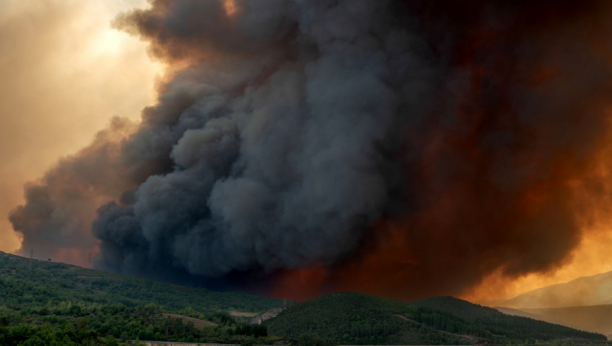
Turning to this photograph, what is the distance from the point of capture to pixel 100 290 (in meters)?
111

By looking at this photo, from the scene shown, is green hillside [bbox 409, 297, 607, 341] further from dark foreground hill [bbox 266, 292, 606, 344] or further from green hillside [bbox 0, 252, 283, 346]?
green hillside [bbox 0, 252, 283, 346]

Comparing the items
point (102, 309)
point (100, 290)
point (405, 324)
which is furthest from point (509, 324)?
point (100, 290)

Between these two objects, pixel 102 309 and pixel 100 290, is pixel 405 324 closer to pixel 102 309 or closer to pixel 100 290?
pixel 102 309

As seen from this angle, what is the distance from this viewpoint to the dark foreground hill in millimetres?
63000

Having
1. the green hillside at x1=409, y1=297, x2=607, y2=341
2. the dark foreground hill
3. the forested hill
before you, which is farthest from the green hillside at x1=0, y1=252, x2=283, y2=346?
the green hillside at x1=409, y1=297, x2=607, y2=341

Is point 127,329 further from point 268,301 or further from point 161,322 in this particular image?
point 268,301

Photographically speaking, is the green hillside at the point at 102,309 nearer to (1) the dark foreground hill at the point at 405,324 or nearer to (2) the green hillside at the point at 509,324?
(1) the dark foreground hill at the point at 405,324

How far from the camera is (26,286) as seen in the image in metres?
86.8

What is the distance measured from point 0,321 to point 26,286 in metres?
44.4

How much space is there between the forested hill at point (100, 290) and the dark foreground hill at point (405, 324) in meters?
37.5

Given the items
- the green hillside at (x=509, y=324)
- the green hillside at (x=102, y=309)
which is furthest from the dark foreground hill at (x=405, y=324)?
the green hillside at (x=102, y=309)

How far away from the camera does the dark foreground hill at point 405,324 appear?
63000 millimetres

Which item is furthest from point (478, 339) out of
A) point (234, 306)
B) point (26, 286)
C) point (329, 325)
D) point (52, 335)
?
point (26, 286)

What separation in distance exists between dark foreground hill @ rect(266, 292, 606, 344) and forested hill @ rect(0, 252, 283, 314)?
37.5 m
